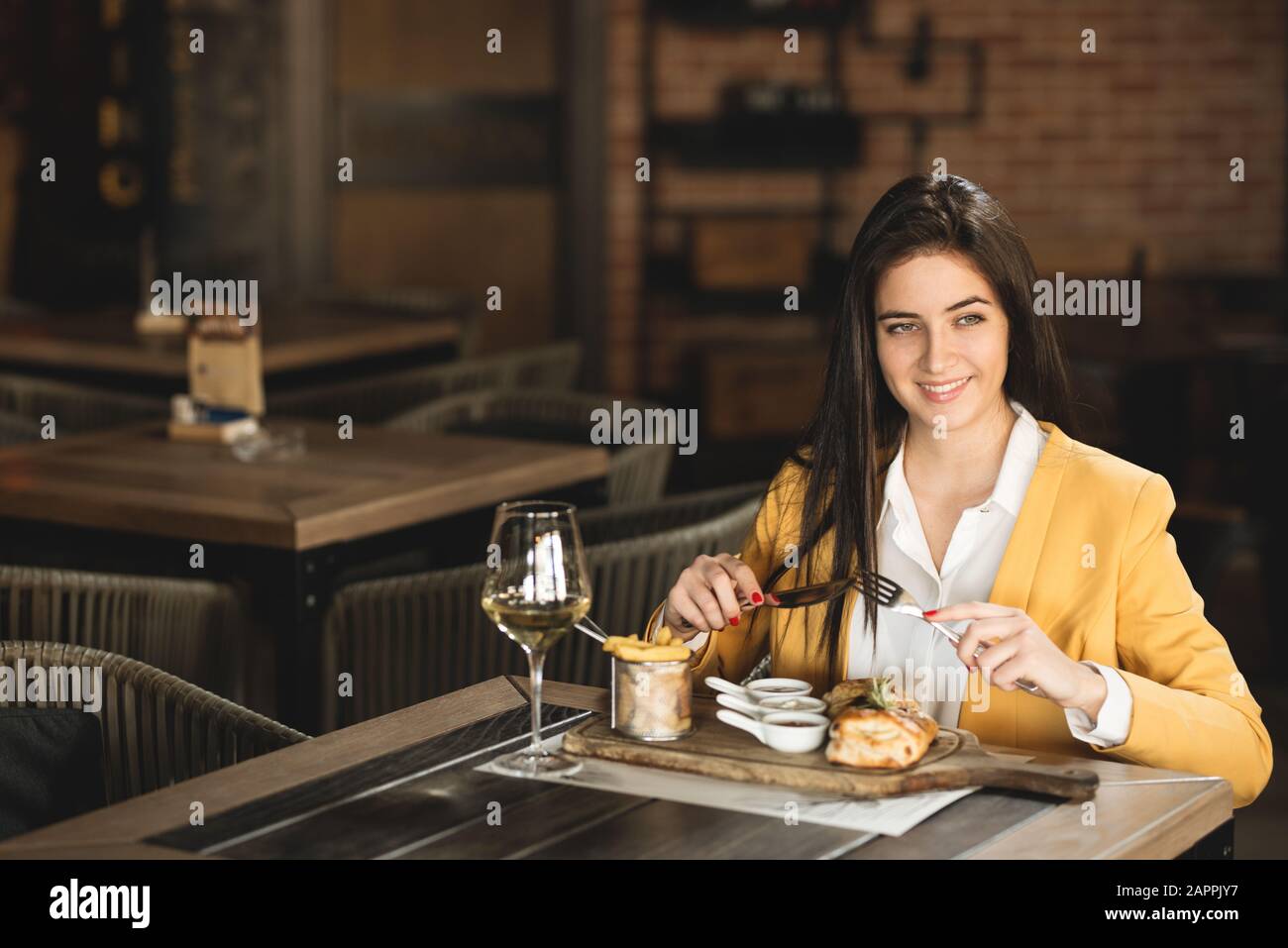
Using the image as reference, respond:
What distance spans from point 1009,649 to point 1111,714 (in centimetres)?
15

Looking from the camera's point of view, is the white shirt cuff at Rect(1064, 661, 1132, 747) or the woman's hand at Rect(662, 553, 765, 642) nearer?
the white shirt cuff at Rect(1064, 661, 1132, 747)

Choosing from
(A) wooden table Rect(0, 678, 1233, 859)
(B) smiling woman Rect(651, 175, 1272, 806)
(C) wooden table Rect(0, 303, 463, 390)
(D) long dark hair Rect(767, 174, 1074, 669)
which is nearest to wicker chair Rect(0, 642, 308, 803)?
(A) wooden table Rect(0, 678, 1233, 859)

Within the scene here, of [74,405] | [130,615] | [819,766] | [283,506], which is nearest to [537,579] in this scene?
[819,766]

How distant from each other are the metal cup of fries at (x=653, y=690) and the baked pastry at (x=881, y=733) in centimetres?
14

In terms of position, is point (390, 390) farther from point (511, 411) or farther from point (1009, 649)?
point (1009, 649)

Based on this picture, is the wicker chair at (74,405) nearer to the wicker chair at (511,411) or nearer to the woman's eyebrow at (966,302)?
the wicker chair at (511,411)

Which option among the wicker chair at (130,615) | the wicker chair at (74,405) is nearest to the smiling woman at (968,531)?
the wicker chair at (130,615)

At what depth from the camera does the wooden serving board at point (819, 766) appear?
4.98 ft

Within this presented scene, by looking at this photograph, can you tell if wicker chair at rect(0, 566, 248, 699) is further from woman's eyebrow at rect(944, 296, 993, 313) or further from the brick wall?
the brick wall

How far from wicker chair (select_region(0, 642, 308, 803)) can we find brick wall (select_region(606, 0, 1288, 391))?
486cm

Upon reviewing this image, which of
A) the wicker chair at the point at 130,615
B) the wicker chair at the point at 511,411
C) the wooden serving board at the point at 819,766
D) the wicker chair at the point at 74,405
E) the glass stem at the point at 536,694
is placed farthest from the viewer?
the wicker chair at the point at 74,405

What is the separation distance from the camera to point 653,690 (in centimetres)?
165

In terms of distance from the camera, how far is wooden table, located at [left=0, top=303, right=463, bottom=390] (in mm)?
4512

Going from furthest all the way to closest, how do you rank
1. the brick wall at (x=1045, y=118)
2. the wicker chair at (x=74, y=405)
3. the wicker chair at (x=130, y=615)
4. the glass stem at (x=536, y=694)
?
1. the brick wall at (x=1045, y=118)
2. the wicker chair at (x=74, y=405)
3. the wicker chair at (x=130, y=615)
4. the glass stem at (x=536, y=694)
